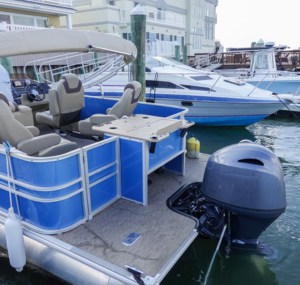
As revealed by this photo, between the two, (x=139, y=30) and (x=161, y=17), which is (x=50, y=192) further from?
(x=161, y=17)

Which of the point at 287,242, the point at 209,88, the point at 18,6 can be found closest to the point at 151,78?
the point at 209,88

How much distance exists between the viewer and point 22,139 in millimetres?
3209

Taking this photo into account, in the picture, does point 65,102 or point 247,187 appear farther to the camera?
point 65,102

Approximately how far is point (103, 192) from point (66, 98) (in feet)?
7.44

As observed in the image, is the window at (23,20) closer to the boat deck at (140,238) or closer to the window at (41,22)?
the window at (41,22)

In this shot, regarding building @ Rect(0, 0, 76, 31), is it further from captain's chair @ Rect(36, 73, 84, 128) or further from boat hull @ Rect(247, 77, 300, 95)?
captain's chair @ Rect(36, 73, 84, 128)

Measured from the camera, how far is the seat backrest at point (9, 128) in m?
3.06

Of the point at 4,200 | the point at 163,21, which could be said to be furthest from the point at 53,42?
the point at 163,21

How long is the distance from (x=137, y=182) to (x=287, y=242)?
81.2 inches

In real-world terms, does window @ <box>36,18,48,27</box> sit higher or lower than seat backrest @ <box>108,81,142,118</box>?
higher

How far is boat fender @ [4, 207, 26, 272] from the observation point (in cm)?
261

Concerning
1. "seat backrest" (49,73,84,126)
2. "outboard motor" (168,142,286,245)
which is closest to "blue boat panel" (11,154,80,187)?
"outboard motor" (168,142,286,245)

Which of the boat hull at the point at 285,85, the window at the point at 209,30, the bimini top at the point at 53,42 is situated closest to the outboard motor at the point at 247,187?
the bimini top at the point at 53,42

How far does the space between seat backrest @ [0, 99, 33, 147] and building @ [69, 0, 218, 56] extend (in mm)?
13182
